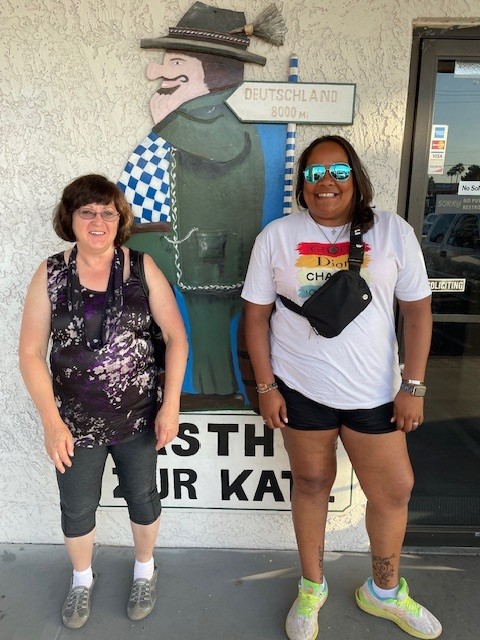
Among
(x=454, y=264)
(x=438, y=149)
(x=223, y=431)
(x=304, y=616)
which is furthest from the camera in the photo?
(x=223, y=431)

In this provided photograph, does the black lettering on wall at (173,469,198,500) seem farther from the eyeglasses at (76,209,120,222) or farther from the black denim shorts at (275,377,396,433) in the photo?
the eyeglasses at (76,209,120,222)

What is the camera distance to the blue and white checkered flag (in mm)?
2113

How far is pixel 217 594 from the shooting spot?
221 cm

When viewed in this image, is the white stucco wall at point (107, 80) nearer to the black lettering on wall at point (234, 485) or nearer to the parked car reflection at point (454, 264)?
the parked car reflection at point (454, 264)

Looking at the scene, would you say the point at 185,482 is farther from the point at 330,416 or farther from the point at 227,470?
the point at 330,416

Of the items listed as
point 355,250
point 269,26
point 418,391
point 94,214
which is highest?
point 269,26

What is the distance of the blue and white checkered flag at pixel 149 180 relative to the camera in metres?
2.11

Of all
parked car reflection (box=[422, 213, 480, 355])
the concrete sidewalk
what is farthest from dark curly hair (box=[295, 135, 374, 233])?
the concrete sidewalk

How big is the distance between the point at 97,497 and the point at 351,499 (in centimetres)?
127

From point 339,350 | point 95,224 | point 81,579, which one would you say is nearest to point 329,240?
point 339,350

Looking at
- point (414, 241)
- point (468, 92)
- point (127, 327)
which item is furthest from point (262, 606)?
point (468, 92)

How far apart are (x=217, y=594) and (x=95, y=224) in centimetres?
179

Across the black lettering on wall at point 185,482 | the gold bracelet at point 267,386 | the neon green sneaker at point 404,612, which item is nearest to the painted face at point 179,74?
the gold bracelet at point 267,386

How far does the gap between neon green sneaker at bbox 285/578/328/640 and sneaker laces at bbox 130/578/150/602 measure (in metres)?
0.64
